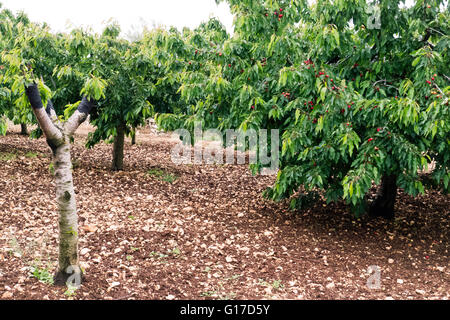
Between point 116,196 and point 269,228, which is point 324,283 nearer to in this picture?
point 269,228

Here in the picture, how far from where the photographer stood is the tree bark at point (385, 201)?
25.1ft

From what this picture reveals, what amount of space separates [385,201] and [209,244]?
3.80m

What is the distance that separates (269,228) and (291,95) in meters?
2.48

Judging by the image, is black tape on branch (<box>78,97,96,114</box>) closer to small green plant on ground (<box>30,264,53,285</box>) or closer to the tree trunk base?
the tree trunk base

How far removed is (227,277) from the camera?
202 inches

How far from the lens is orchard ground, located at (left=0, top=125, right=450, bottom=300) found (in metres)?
4.79

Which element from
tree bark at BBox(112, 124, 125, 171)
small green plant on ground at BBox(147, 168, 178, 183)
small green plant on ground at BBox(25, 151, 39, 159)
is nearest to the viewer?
small green plant on ground at BBox(147, 168, 178, 183)

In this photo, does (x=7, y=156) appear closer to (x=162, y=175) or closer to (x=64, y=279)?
(x=162, y=175)

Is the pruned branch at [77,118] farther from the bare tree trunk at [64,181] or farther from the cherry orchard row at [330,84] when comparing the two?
the cherry orchard row at [330,84]

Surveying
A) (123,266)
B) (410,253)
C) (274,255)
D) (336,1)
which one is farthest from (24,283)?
(410,253)

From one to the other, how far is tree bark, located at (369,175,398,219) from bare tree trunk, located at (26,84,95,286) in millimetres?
5835

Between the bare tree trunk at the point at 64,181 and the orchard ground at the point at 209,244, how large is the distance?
0.23m

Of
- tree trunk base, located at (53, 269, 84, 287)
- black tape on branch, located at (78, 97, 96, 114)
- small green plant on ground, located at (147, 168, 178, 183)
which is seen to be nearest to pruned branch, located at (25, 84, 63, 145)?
black tape on branch, located at (78, 97, 96, 114)

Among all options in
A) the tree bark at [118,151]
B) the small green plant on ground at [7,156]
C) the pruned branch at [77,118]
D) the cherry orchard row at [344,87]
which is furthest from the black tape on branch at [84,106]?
the small green plant on ground at [7,156]
